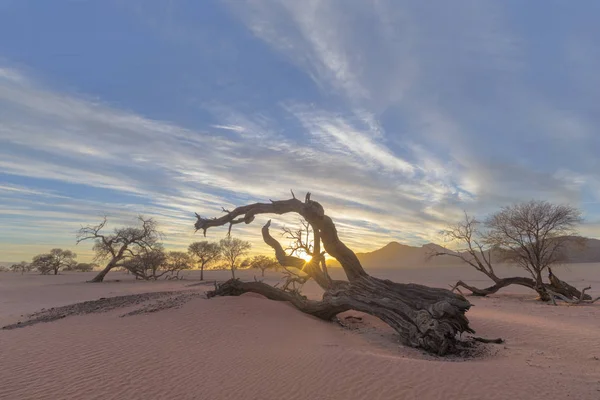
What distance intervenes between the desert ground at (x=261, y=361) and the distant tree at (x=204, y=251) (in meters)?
36.3

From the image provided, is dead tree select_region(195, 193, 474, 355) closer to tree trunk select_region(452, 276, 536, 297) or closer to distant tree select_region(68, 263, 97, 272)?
tree trunk select_region(452, 276, 536, 297)

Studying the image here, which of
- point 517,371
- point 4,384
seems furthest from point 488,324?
point 4,384

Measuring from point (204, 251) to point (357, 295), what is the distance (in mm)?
38927

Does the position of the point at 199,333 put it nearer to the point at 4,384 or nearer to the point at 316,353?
the point at 316,353

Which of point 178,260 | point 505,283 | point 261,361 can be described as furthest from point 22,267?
point 261,361

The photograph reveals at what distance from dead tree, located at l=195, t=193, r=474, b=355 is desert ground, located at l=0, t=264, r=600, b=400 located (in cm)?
61

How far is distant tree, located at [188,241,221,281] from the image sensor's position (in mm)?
47475

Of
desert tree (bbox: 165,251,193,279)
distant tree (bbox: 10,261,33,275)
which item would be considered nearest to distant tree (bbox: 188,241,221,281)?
desert tree (bbox: 165,251,193,279)

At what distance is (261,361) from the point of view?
731cm

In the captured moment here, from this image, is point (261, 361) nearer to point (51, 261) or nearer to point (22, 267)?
point (51, 261)

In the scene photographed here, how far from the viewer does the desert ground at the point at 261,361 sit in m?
5.96

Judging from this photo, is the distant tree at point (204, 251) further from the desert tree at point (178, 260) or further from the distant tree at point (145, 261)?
the distant tree at point (145, 261)

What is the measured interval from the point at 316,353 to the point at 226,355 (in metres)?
1.90

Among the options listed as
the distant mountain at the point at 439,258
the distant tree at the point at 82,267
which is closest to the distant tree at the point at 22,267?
the distant tree at the point at 82,267
